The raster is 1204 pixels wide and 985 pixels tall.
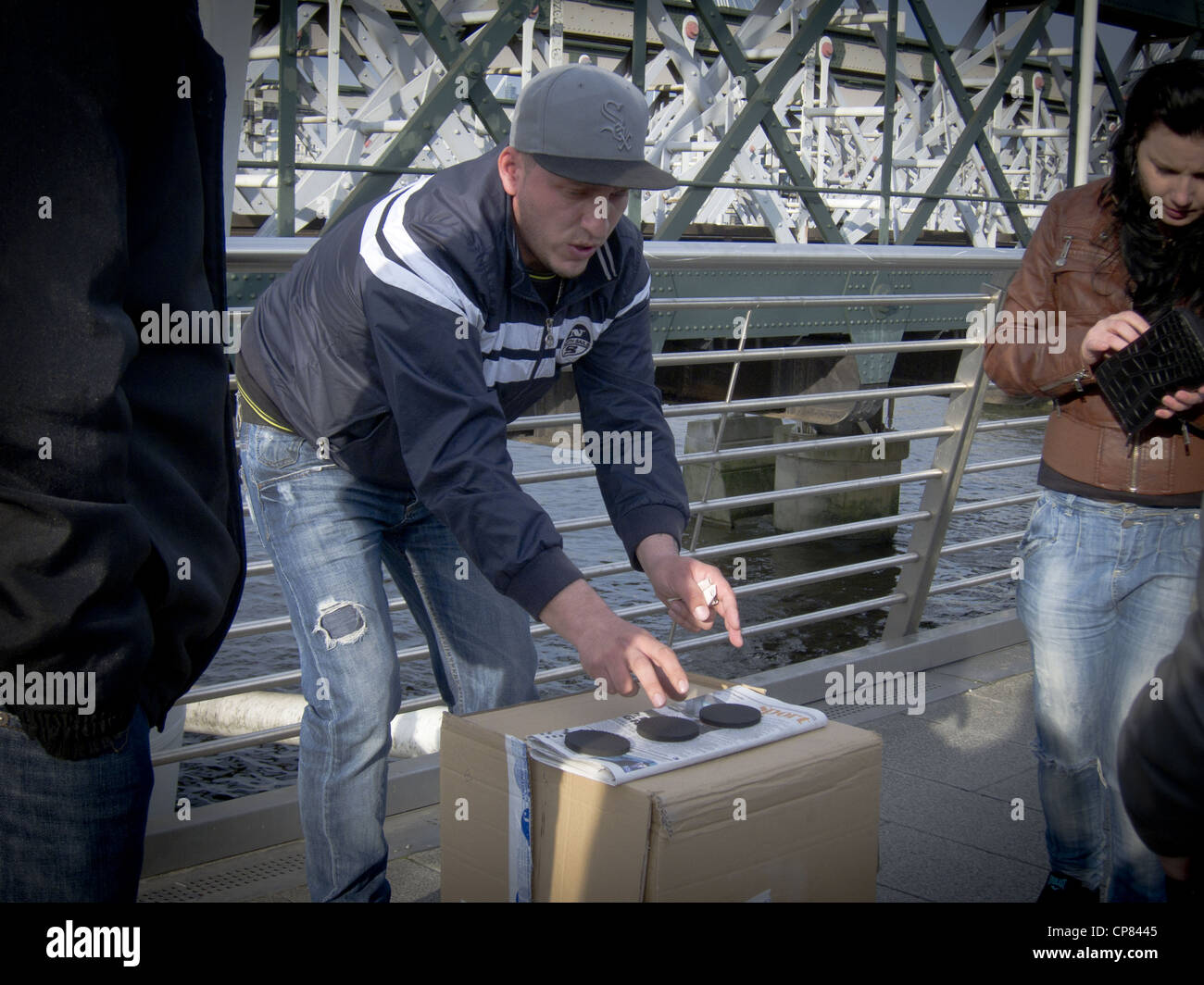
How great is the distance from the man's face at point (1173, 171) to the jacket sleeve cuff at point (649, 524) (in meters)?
1.14

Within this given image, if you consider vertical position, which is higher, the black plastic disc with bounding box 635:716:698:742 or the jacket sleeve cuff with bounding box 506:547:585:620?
the jacket sleeve cuff with bounding box 506:547:585:620

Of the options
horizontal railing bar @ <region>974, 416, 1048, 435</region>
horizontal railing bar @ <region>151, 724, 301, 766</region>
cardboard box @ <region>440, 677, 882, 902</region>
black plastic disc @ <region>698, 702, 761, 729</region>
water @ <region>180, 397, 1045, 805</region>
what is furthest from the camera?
water @ <region>180, 397, 1045, 805</region>

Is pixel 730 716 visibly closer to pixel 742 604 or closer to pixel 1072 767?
pixel 1072 767

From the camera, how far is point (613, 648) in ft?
6.11

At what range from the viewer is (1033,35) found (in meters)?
13.5

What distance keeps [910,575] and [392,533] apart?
2.89 m

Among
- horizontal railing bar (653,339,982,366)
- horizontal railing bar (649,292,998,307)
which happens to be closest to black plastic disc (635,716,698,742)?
horizontal railing bar (649,292,998,307)

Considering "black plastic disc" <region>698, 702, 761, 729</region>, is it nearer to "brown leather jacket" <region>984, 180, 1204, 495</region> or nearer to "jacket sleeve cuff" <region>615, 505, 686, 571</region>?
"jacket sleeve cuff" <region>615, 505, 686, 571</region>

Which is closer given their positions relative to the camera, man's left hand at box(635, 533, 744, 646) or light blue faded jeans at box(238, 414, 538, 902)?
man's left hand at box(635, 533, 744, 646)

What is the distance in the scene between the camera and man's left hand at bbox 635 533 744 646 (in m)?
2.12

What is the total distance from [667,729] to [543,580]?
305 mm

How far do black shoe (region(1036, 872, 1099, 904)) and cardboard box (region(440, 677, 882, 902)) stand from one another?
1.00m

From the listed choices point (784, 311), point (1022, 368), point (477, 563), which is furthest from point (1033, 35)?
point (477, 563)

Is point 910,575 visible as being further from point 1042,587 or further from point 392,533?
point 392,533
